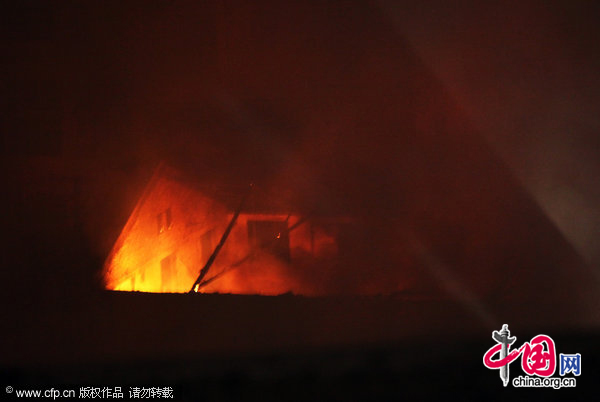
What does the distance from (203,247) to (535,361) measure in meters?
6.01

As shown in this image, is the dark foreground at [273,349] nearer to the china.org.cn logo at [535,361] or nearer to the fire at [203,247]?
the china.org.cn logo at [535,361]

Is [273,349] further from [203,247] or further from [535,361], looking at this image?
[203,247]

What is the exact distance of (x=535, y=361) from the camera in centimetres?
264

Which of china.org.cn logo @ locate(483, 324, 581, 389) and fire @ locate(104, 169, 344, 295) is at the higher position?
fire @ locate(104, 169, 344, 295)

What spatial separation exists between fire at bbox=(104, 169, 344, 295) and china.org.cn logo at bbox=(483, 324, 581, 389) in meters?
3.77

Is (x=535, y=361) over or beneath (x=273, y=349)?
beneath

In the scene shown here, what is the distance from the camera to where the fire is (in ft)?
18.3

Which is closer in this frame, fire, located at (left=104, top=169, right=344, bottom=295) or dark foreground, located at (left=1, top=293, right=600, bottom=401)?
dark foreground, located at (left=1, top=293, right=600, bottom=401)

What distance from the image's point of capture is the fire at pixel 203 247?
5574 millimetres

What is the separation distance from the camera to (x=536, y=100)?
4734mm

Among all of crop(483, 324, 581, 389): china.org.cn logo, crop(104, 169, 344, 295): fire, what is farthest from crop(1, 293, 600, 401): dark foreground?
crop(104, 169, 344, 295): fire

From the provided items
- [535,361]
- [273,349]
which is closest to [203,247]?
[273,349]

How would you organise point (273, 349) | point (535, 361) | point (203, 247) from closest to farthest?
point (535, 361)
point (273, 349)
point (203, 247)

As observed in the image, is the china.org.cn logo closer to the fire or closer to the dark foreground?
the dark foreground
